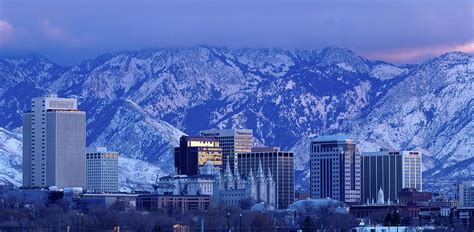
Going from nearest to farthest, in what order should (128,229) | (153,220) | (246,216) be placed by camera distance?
(128,229), (153,220), (246,216)

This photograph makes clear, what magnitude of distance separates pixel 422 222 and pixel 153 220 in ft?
106

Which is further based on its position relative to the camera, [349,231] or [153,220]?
[153,220]

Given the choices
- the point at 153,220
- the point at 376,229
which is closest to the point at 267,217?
the point at 153,220

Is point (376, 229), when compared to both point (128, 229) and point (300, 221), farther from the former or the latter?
point (300, 221)

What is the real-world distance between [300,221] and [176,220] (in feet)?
55.3

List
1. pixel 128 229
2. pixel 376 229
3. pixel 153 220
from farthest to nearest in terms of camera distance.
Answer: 1. pixel 153 220
2. pixel 128 229
3. pixel 376 229

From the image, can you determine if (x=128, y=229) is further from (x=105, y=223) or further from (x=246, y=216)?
(x=246, y=216)

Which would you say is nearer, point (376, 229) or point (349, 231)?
point (376, 229)

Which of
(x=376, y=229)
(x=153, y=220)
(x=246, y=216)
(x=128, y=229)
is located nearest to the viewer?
(x=376, y=229)

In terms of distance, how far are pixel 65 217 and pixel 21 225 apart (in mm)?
15340

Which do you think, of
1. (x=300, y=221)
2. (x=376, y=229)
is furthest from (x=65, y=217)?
(x=376, y=229)

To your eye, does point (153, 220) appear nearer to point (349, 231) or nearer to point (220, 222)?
point (220, 222)

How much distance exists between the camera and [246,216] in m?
195

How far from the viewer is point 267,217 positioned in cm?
19200
